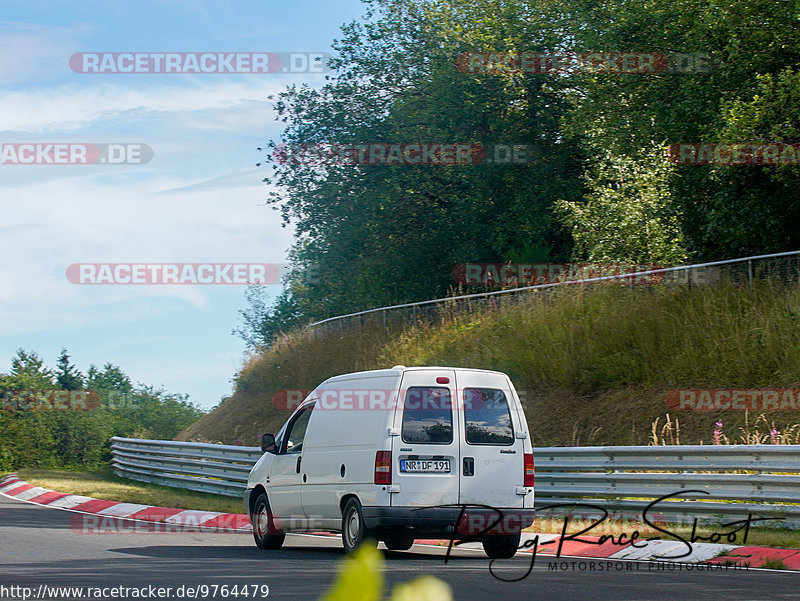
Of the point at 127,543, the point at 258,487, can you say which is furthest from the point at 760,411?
the point at 127,543

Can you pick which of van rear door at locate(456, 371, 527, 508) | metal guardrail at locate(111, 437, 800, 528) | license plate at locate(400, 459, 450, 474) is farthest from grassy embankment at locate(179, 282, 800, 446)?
license plate at locate(400, 459, 450, 474)

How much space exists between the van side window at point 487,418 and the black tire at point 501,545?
1.06 meters

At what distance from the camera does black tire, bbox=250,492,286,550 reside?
1250cm

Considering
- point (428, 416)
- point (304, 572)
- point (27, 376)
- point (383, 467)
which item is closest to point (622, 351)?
point (428, 416)

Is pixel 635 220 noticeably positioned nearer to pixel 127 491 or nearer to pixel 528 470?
pixel 127 491

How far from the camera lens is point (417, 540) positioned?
13586 millimetres

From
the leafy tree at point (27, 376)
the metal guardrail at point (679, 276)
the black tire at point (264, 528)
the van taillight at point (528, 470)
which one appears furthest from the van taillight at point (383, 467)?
the leafy tree at point (27, 376)

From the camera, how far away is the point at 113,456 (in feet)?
94.0

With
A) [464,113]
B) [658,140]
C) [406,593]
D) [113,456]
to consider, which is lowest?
[113,456]

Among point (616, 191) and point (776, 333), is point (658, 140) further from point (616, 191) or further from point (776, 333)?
point (776, 333)

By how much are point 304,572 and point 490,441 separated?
8.73ft

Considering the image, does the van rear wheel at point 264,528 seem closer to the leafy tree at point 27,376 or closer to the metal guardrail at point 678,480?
the metal guardrail at point 678,480

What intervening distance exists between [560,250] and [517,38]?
280 inches

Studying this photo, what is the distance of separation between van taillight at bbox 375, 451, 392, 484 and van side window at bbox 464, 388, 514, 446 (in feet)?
3.35
